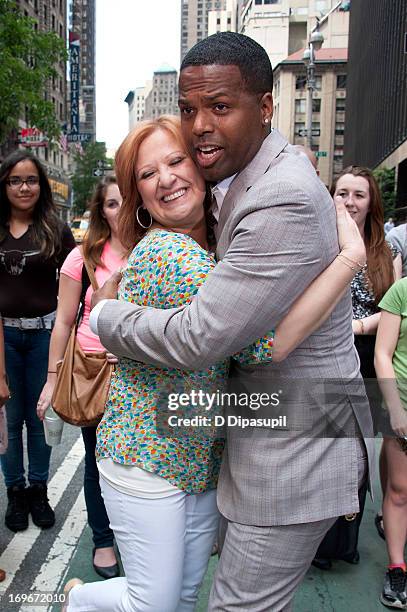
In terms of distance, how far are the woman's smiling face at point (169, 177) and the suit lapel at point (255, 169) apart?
0.23 m

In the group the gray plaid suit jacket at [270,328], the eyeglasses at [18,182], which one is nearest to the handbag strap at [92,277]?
the eyeglasses at [18,182]

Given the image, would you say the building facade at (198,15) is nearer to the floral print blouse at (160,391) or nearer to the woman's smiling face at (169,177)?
the woman's smiling face at (169,177)

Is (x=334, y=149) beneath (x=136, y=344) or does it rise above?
above

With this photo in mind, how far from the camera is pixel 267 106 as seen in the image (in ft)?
5.25

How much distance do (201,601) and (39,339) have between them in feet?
6.02

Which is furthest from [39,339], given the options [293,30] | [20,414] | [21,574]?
[293,30]

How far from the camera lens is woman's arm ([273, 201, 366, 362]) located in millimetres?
1455

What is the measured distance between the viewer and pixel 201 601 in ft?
9.61

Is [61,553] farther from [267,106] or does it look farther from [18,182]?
[267,106]

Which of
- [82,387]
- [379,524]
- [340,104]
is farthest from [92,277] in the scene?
[340,104]

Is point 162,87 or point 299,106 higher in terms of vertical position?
point 162,87

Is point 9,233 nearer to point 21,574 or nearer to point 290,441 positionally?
point 21,574

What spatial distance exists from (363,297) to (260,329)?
2155 mm

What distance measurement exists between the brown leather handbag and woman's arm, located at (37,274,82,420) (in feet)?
1.39
